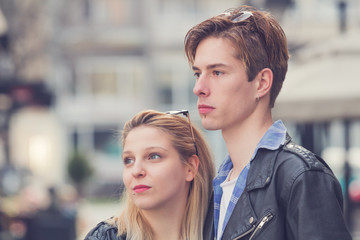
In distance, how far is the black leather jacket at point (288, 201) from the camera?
5.74 ft

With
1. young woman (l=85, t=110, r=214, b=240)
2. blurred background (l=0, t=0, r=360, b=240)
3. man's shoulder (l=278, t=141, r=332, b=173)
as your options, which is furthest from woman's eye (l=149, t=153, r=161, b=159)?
blurred background (l=0, t=0, r=360, b=240)

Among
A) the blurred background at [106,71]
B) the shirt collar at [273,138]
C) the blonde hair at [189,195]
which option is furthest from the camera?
the blurred background at [106,71]

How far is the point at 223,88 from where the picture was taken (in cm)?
206

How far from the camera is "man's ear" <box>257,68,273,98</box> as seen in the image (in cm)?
208

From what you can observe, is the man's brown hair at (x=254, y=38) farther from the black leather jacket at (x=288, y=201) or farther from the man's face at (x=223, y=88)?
the black leather jacket at (x=288, y=201)

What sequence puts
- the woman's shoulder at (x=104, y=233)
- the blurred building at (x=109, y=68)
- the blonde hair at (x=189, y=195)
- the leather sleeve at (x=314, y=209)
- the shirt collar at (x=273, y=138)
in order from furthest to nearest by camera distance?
the blurred building at (x=109, y=68) < the blonde hair at (x=189, y=195) < the woman's shoulder at (x=104, y=233) < the shirt collar at (x=273, y=138) < the leather sleeve at (x=314, y=209)

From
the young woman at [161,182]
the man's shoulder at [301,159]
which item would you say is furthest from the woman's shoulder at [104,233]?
the man's shoulder at [301,159]

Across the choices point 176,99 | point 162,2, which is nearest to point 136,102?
point 176,99

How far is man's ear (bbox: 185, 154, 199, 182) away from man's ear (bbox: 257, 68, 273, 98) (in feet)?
1.94

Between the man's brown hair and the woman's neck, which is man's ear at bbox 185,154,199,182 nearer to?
the woman's neck

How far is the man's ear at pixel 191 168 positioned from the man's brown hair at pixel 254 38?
547mm

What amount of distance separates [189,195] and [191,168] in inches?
4.9

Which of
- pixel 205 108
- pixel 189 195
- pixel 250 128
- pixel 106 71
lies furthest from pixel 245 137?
pixel 106 71

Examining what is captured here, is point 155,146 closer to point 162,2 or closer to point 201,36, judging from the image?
point 201,36
